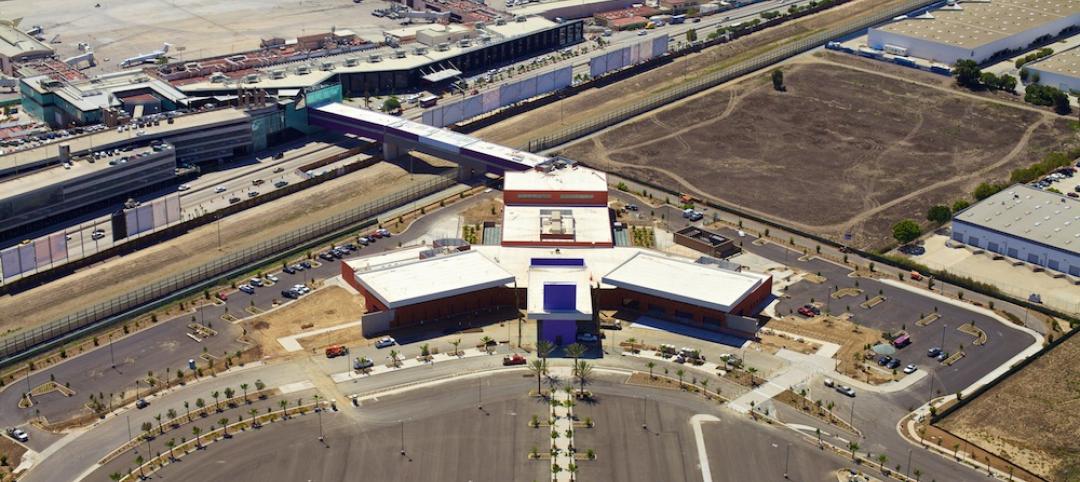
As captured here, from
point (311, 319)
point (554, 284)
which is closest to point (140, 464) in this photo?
point (311, 319)

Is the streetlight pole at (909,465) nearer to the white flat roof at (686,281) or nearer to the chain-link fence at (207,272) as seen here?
the white flat roof at (686,281)

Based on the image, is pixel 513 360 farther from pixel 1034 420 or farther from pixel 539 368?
pixel 1034 420

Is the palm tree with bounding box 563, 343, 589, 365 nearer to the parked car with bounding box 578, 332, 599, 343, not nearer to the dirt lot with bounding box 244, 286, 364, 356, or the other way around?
the parked car with bounding box 578, 332, 599, 343

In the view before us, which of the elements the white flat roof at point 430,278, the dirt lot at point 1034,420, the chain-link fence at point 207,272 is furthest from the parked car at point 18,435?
the dirt lot at point 1034,420

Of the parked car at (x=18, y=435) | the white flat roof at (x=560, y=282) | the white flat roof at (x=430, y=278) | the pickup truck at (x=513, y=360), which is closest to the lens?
the parked car at (x=18, y=435)

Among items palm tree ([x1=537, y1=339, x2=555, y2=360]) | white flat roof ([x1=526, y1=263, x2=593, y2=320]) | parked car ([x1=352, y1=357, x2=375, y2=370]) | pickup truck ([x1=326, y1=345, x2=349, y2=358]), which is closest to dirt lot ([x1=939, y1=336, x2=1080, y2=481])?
white flat roof ([x1=526, y1=263, x2=593, y2=320])

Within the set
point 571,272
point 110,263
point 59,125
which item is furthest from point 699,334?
point 59,125
